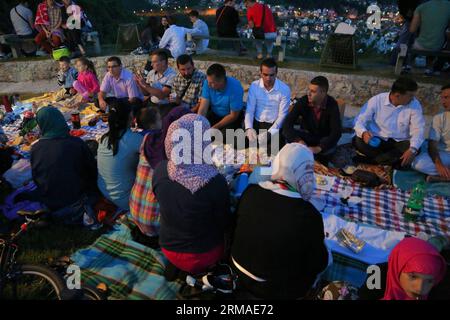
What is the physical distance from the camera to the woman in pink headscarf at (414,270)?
2.10 m

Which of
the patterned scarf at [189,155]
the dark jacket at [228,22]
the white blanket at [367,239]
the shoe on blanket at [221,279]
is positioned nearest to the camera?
the patterned scarf at [189,155]

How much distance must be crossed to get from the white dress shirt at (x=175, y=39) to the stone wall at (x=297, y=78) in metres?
0.56

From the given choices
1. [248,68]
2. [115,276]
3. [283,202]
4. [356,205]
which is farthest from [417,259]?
[248,68]

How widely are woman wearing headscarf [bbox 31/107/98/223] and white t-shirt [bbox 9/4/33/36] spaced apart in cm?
944

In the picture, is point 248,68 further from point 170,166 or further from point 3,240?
point 3,240

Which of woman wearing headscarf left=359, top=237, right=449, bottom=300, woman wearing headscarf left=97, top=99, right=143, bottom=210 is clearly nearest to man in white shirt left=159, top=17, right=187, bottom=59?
woman wearing headscarf left=97, top=99, right=143, bottom=210

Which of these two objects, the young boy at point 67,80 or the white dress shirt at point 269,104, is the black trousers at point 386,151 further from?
the young boy at point 67,80

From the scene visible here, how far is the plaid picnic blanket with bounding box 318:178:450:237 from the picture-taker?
3598 mm

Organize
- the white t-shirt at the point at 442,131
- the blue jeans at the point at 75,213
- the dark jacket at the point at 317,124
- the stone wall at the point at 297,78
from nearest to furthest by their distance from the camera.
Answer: the blue jeans at the point at 75,213, the white t-shirt at the point at 442,131, the dark jacket at the point at 317,124, the stone wall at the point at 297,78

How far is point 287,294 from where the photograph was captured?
253cm

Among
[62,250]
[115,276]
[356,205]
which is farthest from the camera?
[356,205]

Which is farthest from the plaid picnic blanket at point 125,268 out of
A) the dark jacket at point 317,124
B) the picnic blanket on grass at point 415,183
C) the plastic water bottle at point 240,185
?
the picnic blanket on grass at point 415,183

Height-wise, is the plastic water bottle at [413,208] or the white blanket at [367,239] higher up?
the plastic water bottle at [413,208]
